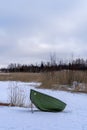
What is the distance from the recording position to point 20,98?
43.4 feet

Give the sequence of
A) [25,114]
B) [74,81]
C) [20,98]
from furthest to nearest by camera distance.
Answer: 1. [74,81]
2. [20,98]
3. [25,114]

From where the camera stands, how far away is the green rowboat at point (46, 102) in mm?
11211

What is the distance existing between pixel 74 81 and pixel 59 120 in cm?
1754

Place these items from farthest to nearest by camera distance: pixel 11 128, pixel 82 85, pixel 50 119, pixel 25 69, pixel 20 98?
pixel 25 69 → pixel 82 85 → pixel 20 98 → pixel 50 119 → pixel 11 128

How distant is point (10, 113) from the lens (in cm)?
1045

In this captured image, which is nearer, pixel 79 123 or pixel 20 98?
pixel 79 123

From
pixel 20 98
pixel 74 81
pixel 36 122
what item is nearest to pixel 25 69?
pixel 74 81

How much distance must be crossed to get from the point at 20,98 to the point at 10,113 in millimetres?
2806

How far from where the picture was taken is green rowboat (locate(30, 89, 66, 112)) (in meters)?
11.2

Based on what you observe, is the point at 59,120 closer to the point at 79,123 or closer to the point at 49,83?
the point at 79,123

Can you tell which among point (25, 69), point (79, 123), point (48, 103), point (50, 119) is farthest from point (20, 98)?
point (25, 69)

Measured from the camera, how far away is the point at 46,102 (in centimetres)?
1123

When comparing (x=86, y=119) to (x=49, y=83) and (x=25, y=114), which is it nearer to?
(x=25, y=114)

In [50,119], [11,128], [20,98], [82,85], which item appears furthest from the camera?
[82,85]
